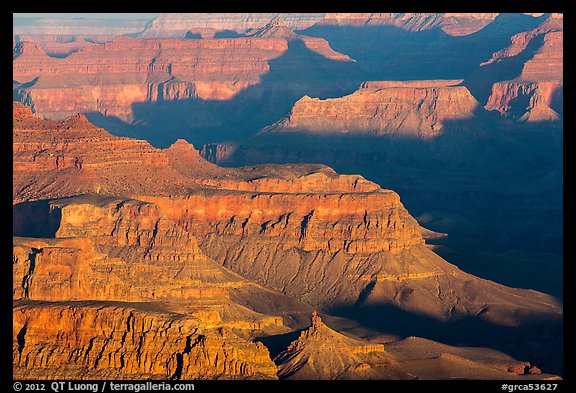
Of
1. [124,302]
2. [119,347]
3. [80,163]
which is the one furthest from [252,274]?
[119,347]

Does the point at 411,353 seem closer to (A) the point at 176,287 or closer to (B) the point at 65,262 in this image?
(A) the point at 176,287

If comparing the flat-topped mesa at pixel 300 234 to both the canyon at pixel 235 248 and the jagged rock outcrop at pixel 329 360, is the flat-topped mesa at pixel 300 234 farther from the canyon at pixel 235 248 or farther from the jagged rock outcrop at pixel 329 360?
the jagged rock outcrop at pixel 329 360

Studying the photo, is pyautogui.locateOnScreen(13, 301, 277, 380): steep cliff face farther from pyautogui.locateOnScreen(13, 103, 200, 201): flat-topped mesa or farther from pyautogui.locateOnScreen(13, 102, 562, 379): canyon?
pyautogui.locateOnScreen(13, 103, 200, 201): flat-topped mesa

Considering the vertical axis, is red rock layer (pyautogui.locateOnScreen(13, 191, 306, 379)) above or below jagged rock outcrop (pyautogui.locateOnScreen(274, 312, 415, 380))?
above

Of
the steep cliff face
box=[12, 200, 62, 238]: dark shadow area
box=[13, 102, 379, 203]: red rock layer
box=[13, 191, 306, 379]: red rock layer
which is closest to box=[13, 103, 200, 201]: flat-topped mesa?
box=[13, 102, 379, 203]: red rock layer

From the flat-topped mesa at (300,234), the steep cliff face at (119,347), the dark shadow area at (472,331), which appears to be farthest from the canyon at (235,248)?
the steep cliff face at (119,347)
